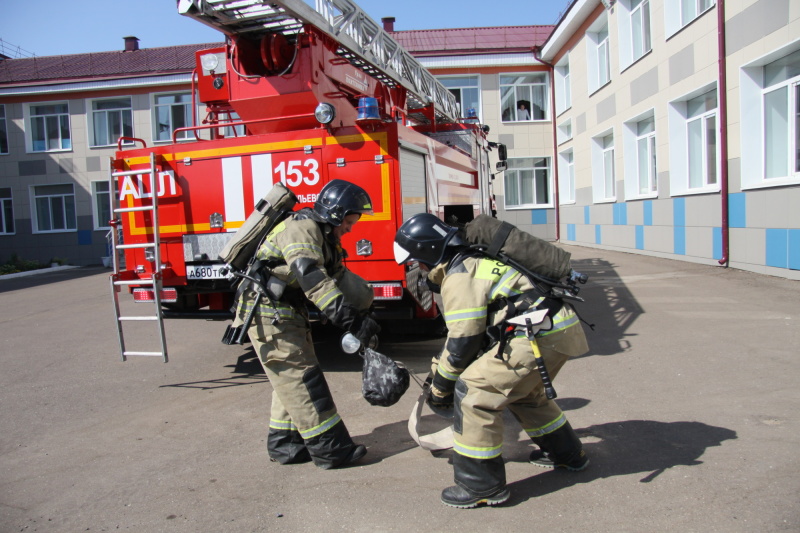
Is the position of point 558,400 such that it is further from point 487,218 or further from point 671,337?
point 671,337

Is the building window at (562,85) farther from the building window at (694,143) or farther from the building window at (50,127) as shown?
the building window at (50,127)

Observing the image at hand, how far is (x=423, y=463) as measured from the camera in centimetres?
355

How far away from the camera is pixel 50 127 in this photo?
22.5m

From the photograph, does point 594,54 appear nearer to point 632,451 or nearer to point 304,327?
point 632,451

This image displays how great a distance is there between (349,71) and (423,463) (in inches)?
186

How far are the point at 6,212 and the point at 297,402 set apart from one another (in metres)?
24.1

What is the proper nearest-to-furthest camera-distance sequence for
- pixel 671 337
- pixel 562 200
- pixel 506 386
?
pixel 506 386 < pixel 671 337 < pixel 562 200

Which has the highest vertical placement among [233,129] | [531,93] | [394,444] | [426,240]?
[531,93]

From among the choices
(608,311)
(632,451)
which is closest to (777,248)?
(608,311)

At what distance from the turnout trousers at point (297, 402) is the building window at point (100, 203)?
2128 centimetres

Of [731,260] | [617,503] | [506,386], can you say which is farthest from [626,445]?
[731,260]

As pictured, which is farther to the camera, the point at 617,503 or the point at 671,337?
the point at 671,337

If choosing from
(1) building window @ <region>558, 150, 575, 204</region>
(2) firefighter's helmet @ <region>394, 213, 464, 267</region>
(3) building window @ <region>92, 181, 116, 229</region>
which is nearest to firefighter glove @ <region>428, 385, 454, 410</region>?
(2) firefighter's helmet @ <region>394, 213, 464, 267</region>

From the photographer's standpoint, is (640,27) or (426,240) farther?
(640,27)
